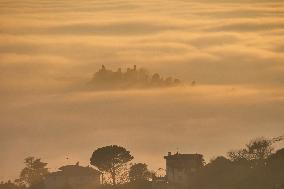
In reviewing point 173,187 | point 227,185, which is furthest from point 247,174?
point 173,187

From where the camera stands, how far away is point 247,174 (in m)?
181

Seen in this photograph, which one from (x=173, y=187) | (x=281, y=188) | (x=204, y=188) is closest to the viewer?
(x=281, y=188)

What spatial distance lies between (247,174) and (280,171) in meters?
4.66

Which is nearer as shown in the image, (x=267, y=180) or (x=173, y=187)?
(x=267, y=180)

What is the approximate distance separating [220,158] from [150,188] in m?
10.8

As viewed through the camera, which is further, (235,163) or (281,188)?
(235,163)

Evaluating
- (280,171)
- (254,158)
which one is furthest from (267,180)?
(254,158)

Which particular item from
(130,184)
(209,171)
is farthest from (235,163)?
(130,184)

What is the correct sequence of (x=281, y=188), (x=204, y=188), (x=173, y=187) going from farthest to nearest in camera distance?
(x=173, y=187) < (x=204, y=188) < (x=281, y=188)

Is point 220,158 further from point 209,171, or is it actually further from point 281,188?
point 281,188

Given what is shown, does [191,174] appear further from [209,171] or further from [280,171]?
[280,171]

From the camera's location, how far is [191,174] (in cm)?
19975

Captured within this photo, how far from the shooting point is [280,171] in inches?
7032

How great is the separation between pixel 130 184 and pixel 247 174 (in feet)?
73.8
